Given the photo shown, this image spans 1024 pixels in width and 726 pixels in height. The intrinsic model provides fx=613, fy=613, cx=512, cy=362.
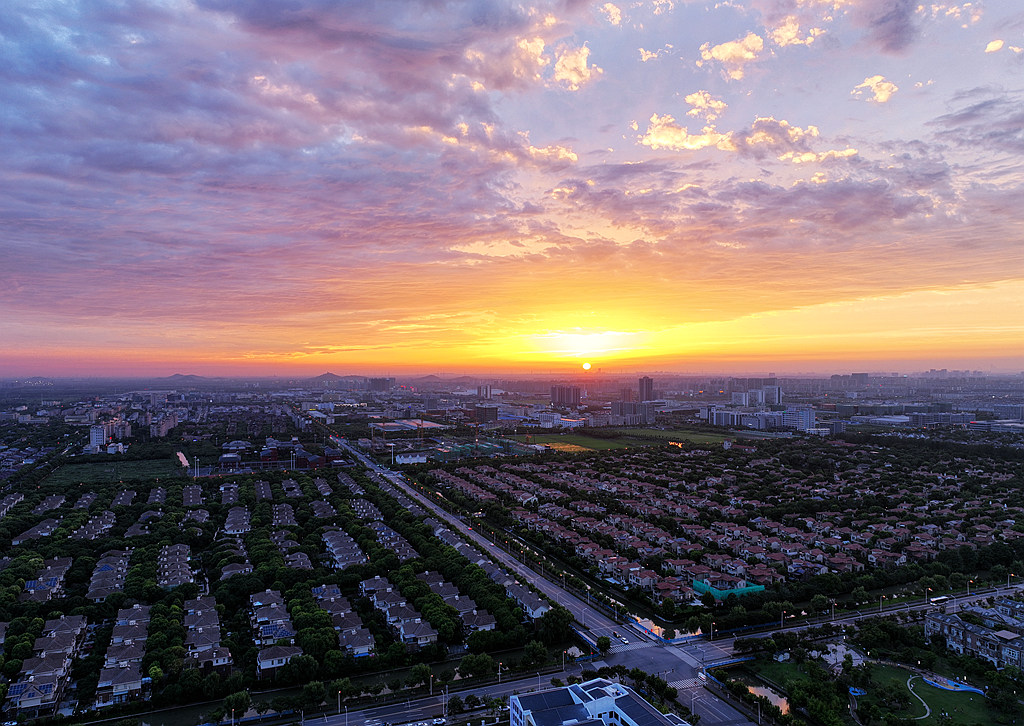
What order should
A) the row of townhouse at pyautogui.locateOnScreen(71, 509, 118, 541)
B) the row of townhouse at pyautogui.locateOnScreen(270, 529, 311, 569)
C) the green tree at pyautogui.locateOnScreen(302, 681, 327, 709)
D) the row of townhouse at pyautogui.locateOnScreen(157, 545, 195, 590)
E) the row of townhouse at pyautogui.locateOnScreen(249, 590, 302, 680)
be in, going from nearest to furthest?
the green tree at pyautogui.locateOnScreen(302, 681, 327, 709), the row of townhouse at pyautogui.locateOnScreen(249, 590, 302, 680), the row of townhouse at pyautogui.locateOnScreen(157, 545, 195, 590), the row of townhouse at pyautogui.locateOnScreen(270, 529, 311, 569), the row of townhouse at pyautogui.locateOnScreen(71, 509, 118, 541)

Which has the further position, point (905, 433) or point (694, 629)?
point (905, 433)

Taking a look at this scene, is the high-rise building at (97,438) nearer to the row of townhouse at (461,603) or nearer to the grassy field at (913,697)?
the row of townhouse at (461,603)

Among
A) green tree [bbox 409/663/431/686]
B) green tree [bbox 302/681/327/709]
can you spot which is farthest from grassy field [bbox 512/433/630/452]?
green tree [bbox 302/681/327/709]

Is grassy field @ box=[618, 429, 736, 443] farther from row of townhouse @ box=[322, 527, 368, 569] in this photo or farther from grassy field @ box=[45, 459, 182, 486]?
grassy field @ box=[45, 459, 182, 486]

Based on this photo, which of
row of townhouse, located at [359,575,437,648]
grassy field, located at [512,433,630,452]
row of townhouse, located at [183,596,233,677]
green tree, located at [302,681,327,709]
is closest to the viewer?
green tree, located at [302,681,327,709]

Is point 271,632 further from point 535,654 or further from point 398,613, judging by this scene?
point 535,654

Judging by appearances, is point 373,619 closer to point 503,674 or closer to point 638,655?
point 503,674

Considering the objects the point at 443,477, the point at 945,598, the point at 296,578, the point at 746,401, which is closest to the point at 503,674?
the point at 296,578
